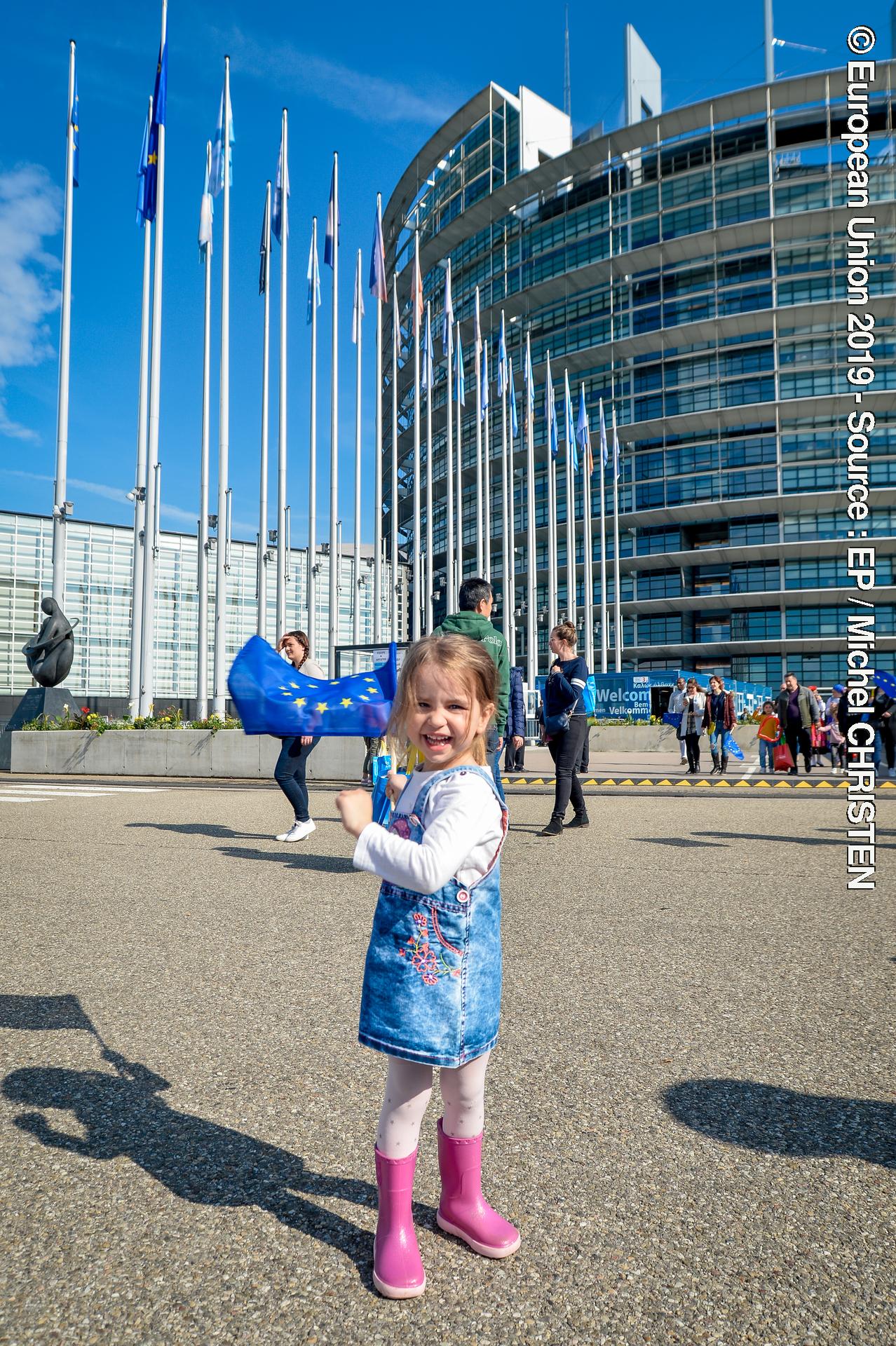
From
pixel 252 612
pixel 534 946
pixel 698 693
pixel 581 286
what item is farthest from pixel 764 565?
pixel 534 946

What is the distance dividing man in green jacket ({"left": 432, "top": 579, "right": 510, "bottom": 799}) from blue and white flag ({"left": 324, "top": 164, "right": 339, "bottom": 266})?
72.8 feet

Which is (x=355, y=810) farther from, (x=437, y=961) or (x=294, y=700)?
(x=294, y=700)

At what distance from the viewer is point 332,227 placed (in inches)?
1011

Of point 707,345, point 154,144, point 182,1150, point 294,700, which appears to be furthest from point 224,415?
point 707,345

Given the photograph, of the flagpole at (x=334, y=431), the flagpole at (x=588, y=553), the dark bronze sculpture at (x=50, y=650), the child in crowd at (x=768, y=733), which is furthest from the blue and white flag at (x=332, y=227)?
the flagpole at (x=588, y=553)

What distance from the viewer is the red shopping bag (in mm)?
17812

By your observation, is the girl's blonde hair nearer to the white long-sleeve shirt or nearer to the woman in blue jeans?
the white long-sleeve shirt

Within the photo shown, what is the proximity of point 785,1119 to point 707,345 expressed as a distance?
200 ft

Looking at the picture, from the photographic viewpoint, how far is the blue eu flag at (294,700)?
7094 mm

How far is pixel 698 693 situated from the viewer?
1942cm

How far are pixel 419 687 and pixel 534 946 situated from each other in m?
2.85

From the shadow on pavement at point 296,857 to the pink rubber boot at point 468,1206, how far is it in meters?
4.61

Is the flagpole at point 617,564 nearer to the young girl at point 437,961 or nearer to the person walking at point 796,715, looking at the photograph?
the person walking at point 796,715

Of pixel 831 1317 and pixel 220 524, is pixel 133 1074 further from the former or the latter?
pixel 220 524
